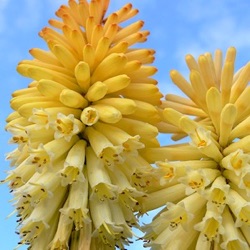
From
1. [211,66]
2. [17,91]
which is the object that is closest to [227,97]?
[211,66]

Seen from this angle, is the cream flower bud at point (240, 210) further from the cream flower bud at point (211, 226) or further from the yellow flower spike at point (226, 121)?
the yellow flower spike at point (226, 121)

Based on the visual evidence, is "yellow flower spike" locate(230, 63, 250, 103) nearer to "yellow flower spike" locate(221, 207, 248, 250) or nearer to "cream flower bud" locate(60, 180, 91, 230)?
"yellow flower spike" locate(221, 207, 248, 250)

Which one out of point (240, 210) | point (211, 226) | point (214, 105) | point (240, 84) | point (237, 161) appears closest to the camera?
point (240, 210)

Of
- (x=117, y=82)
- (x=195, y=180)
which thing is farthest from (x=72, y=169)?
(x=195, y=180)

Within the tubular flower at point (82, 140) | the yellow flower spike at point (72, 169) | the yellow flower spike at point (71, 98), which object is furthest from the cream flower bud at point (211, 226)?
the yellow flower spike at point (71, 98)

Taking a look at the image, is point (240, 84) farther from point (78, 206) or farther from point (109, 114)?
point (78, 206)

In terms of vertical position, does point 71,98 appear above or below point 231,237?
above

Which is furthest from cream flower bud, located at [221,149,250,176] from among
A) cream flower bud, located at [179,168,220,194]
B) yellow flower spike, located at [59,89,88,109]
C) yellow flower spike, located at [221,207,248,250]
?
yellow flower spike, located at [59,89,88,109]
